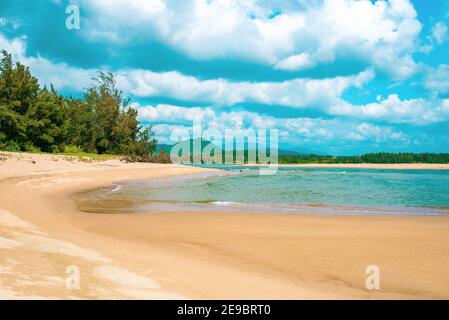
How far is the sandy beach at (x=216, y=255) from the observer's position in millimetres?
5602

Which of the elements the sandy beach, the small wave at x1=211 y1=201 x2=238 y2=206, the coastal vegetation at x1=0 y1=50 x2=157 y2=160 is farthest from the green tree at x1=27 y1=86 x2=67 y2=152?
the sandy beach

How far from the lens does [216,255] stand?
9039 mm

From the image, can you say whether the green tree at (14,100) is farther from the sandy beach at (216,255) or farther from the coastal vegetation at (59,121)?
the sandy beach at (216,255)

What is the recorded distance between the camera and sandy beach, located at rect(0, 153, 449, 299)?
5602 mm

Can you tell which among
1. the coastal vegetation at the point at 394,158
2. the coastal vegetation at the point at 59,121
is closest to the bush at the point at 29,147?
the coastal vegetation at the point at 59,121

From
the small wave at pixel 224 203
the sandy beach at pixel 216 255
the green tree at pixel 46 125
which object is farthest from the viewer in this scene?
the green tree at pixel 46 125

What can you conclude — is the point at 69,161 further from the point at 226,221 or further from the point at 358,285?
the point at 358,285

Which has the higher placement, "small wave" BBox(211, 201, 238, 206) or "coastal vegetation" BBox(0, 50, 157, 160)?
"coastal vegetation" BBox(0, 50, 157, 160)

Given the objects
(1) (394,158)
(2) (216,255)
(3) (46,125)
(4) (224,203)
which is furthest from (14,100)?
(1) (394,158)

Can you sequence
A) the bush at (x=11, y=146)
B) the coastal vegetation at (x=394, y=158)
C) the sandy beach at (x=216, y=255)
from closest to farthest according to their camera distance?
the sandy beach at (x=216, y=255)
the bush at (x=11, y=146)
the coastal vegetation at (x=394, y=158)

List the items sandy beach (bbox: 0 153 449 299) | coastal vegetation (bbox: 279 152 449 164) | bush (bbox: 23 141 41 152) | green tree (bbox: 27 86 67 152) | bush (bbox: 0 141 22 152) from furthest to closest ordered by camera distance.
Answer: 1. coastal vegetation (bbox: 279 152 449 164)
2. green tree (bbox: 27 86 67 152)
3. bush (bbox: 23 141 41 152)
4. bush (bbox: 0 141 22 152)
5. sandy beach (bbox: 0 153 449 299)

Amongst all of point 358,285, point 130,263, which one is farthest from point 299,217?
point 130,263

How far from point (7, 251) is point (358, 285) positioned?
21.4ft

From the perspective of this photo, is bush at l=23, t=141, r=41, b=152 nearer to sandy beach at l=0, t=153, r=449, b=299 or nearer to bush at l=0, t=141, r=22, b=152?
bush at l=0, t=141, r=22, b=152
